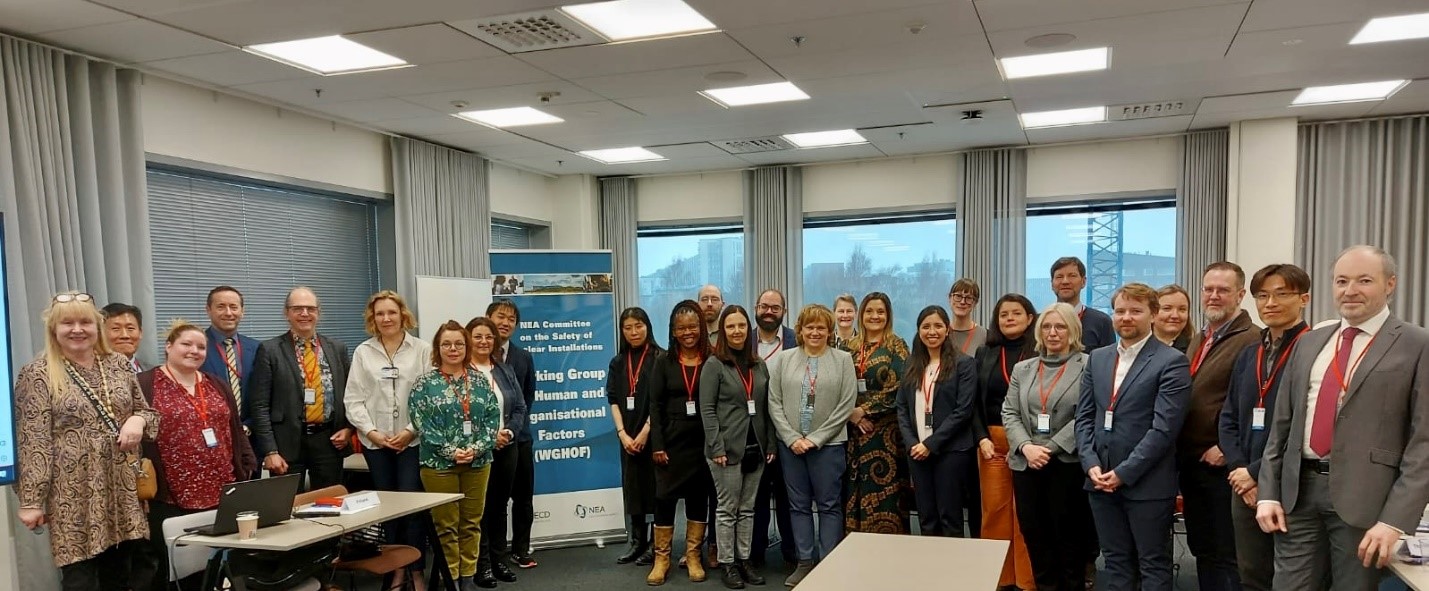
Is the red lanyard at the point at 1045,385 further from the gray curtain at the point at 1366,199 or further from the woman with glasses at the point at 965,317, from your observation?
the gray curtain at the point at 1366,199

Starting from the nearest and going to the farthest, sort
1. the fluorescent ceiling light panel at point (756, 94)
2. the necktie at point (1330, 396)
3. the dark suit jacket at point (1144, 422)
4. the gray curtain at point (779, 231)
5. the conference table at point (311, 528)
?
the necktie at point (1330, 396) → the conference table at point (311, 528) → the dark suit jacket at point (1144, 422) → the fluorescent ceiling light panel at point (756, 94) → the gray curtain at point (779, 231)

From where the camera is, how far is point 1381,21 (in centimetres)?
436

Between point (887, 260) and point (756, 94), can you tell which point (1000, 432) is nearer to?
point (756, 94)

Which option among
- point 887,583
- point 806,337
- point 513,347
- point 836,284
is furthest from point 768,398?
point 836,284

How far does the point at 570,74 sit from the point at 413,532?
2692 millimetres

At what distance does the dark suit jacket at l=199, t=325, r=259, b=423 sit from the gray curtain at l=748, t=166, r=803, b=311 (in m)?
5.09

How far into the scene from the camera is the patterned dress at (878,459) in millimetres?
4590

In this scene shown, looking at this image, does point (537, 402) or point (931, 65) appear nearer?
point (931, 65)

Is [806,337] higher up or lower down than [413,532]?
higher up

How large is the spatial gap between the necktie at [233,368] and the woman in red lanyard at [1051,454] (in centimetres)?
387

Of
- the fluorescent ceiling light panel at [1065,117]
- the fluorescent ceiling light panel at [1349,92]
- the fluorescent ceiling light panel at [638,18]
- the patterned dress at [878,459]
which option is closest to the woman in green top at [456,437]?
the fluorescent ceiling light panel at [638,18]

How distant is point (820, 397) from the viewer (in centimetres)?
451

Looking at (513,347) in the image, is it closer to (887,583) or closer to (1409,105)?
(887,583)

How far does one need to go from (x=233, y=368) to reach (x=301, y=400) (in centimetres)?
41
